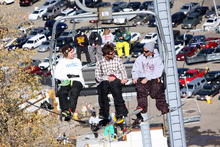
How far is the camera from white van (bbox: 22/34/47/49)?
204ft

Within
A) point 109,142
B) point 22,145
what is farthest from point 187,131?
point 22,145

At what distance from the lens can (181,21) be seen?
63.2 metres

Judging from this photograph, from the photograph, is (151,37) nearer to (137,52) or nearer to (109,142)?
(137,52)

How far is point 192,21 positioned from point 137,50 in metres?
9.46

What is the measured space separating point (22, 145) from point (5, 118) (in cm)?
159

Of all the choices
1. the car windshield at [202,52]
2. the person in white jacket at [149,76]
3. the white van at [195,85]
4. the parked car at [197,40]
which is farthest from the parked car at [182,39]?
the person in white jacket at [149,76]

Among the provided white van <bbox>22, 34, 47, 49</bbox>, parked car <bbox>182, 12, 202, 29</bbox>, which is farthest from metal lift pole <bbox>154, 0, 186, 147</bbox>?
white van <bbox>22, 34, 47, 49</bbox>

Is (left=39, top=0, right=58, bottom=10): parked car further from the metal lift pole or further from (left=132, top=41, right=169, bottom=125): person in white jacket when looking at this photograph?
(left=132, top=41, right=169, bottom=125): person in white jacket

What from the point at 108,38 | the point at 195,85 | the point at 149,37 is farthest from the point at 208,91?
the point at 108,38

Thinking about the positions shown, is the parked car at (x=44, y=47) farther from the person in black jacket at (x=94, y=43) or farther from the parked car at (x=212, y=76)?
the person in black jacket at (x=94, y=43)

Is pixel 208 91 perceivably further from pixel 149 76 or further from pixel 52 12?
pixel 149 76

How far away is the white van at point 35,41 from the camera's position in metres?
62.2

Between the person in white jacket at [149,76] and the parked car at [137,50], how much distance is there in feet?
129

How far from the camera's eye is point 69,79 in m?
15.3
